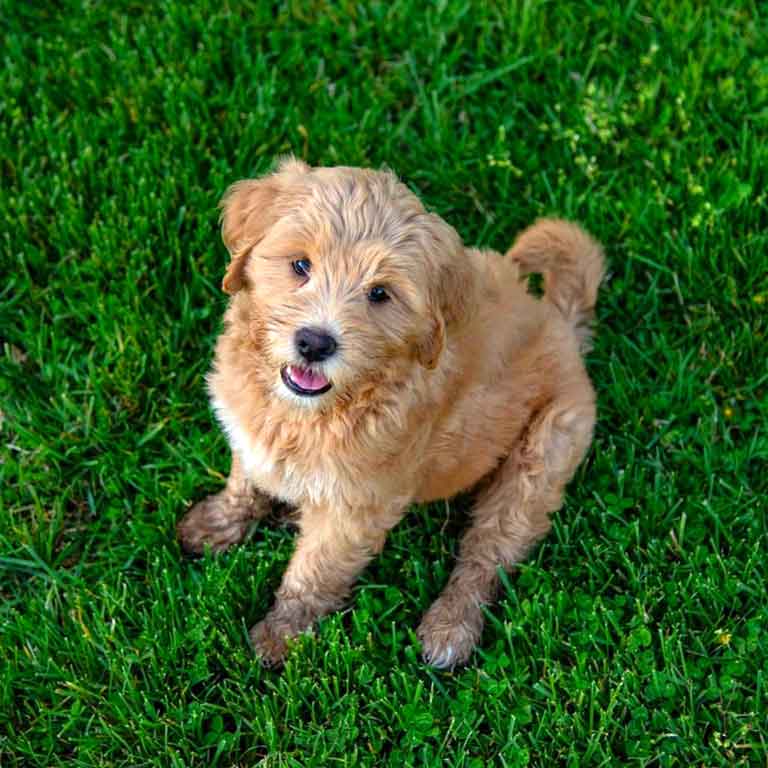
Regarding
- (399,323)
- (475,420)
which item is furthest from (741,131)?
(399,323)

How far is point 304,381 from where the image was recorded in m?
3.28

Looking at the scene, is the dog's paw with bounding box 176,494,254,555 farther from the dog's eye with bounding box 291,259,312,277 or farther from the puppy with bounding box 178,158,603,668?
the dog's eye with bounding box 291,259,312,277

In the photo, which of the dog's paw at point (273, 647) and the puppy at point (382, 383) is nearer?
the puppy at point (382, 383)

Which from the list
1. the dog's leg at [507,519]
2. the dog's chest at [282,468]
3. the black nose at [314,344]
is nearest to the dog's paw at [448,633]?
the dog's leg at [507,519]

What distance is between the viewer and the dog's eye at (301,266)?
3227mm

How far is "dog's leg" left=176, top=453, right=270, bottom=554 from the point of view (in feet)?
13.9

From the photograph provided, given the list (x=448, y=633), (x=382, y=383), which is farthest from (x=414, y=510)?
(x=382, y=383)

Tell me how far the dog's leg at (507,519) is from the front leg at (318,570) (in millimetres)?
415

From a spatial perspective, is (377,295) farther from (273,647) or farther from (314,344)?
(273,647)

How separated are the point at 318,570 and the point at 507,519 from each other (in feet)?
2.64

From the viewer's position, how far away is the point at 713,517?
4.34m

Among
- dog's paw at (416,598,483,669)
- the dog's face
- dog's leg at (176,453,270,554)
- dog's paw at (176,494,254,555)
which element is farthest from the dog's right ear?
dog's paw at (416,598,483,669)

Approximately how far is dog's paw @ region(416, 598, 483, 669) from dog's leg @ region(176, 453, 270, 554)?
84 centimetres

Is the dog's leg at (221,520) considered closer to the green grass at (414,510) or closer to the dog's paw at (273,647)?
the green grass at (414,510)
